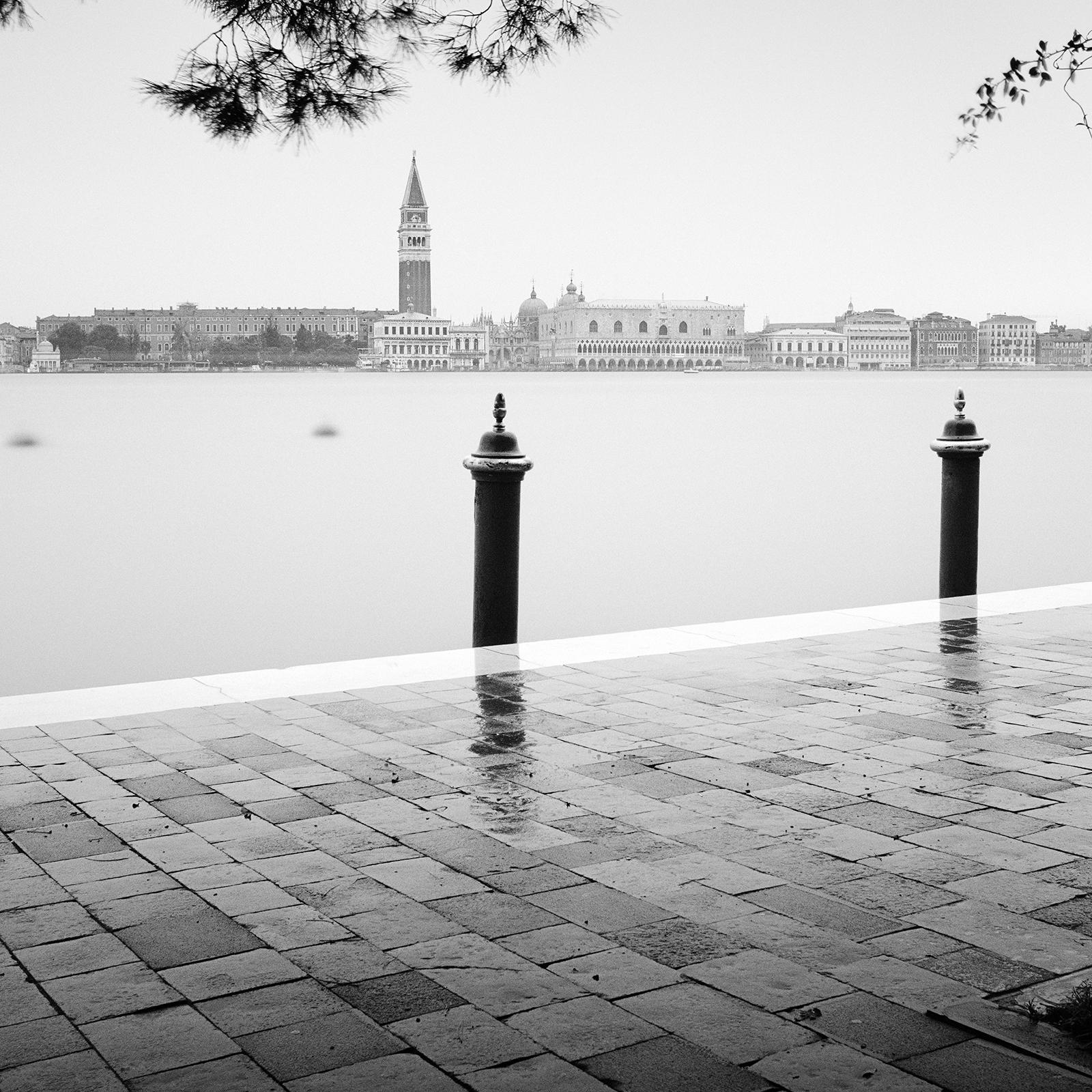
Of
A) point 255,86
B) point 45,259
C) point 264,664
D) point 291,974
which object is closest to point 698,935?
point 291,974

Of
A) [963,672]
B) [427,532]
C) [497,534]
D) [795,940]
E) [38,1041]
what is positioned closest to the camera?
[38,1041]

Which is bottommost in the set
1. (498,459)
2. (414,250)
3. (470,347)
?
(498,459)

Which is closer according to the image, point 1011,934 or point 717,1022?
point 717,1022

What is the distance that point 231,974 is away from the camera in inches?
108

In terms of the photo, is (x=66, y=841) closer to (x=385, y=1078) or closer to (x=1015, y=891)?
(x=385, y=1078)

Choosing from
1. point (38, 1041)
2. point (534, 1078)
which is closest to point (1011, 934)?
point (534, 1078)

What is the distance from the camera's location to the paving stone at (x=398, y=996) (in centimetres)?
256

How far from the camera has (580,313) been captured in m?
170

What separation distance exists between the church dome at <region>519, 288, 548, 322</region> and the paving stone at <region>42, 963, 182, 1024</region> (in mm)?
185511

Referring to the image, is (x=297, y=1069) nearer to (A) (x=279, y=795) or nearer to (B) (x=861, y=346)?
(A) (x=279, y=795)

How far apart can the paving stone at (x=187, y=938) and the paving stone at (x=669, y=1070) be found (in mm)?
854

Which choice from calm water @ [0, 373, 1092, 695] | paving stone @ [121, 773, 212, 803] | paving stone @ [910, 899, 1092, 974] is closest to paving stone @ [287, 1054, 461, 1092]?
paving stone @ [910, 899, 1092, 974]

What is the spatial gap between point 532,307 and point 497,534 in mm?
185440

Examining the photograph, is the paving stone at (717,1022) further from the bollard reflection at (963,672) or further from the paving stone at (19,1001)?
the bollard reflection at (963,672)
